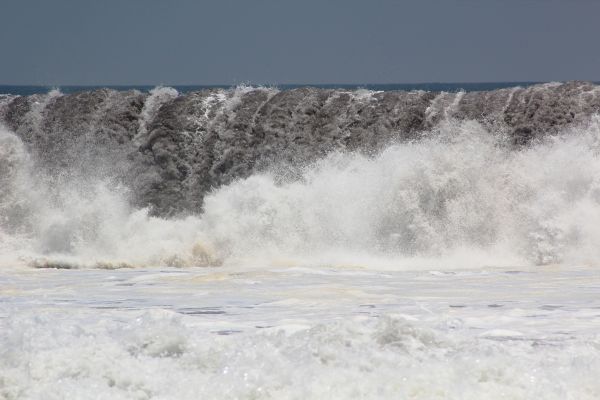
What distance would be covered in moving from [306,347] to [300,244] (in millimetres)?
7310

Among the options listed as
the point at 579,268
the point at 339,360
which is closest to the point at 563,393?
the point at 339,360

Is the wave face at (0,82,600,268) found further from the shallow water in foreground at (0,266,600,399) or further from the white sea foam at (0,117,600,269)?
the shallow water in foreground at (0,266,600,399)

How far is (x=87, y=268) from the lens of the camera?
42.2 feet

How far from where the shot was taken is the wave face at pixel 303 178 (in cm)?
1291

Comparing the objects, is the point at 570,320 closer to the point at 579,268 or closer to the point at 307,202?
the point at 579,268

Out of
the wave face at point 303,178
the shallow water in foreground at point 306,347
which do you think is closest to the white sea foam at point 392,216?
the wave face at point 303,178

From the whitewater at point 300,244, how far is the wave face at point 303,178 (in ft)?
0.10

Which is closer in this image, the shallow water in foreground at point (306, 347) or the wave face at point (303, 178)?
the shallow water in foreground at point (306, 347)

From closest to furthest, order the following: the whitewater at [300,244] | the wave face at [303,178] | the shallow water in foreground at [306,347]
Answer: the shallow water in foreground at [306,347], the whitewater at [300,244], the wave face at [303,178]

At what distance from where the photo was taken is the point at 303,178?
14.4 m

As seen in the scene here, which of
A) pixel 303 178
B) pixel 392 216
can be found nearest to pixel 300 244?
pixel 392 216

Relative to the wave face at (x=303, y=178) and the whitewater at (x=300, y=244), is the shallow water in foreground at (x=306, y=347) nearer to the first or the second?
the whitewater at (x=300, y=244)

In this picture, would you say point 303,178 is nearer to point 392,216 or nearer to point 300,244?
point 300,244

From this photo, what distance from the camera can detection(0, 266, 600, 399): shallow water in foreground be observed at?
17.8ft
